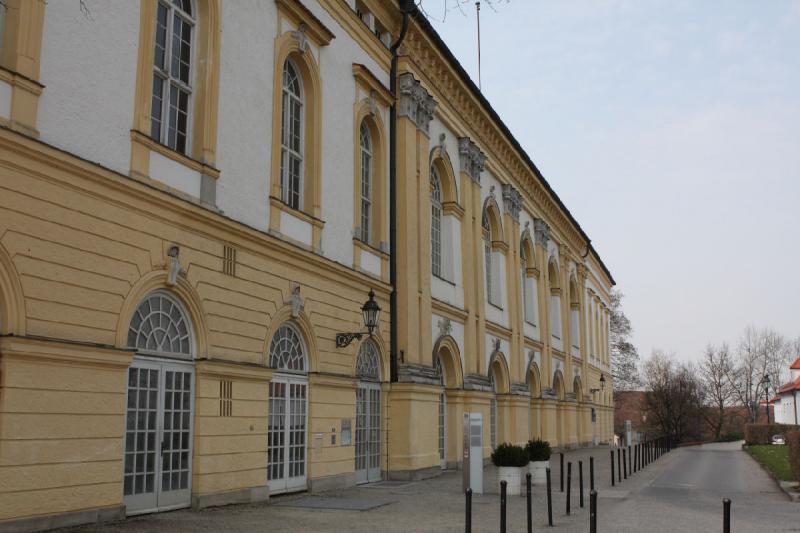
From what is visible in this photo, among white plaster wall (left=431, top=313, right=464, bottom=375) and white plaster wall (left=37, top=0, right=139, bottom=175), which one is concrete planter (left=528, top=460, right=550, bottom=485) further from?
white plaster wall (left=37, top=0, right=139, bottom=175)

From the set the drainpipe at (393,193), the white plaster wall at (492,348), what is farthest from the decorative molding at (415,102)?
the white plaster wall at (492,348)

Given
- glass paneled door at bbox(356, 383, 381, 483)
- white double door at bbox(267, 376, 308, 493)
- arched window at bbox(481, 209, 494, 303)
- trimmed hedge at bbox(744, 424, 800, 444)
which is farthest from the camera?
trimmed hedge at bbox(744, 424, 800, 444)

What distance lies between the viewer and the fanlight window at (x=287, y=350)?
50.4 feet

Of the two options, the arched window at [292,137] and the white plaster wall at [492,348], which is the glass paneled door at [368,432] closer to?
the arched window at [292,137]

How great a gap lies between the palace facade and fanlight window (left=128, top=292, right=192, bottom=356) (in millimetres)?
49

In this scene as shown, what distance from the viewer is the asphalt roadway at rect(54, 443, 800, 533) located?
461 inches

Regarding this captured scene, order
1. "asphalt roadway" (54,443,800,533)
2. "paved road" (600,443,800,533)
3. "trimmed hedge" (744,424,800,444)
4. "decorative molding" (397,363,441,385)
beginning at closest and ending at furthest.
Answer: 1. "asphalt roadway" (54,443,800,533)
2. "paved road" (600,443,800,533)
3. "decorative molding" (397,363,441,385)
4. "trimmed hedge" (744,424,800,444)

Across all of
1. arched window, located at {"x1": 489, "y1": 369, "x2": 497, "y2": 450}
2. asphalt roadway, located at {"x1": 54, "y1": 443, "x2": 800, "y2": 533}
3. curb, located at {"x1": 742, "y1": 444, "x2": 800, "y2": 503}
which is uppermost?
arched window, located at {"x1": 489, "y1": 369, "x2": 497, "y2": 450}

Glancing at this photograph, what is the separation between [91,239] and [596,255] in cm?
4566

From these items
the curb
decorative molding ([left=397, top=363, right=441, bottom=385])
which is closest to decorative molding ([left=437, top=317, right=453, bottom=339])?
decorative molding ([left=397, top=363, right=441, bottom=385])

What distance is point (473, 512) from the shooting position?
13.9m

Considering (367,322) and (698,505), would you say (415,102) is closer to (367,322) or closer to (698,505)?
(367,322)

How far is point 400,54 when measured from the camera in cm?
2162

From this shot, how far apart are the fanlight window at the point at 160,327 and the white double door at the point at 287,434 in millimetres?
2795
